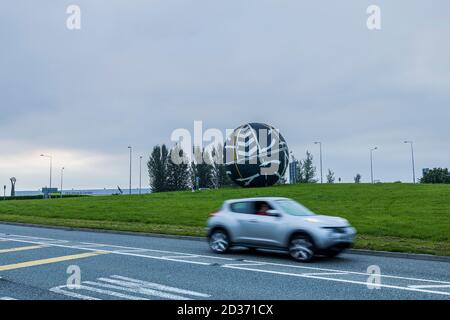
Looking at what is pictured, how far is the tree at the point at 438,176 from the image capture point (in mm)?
76812

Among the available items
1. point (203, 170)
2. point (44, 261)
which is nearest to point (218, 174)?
point (203, 170)

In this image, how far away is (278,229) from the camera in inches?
466

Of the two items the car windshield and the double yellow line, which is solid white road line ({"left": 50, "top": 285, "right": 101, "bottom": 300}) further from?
the car windshield

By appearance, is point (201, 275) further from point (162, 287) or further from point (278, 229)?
point (278, 229)

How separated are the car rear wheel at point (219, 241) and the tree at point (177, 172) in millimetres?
78674

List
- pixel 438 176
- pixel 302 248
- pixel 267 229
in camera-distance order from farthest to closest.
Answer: pixel 438 176 < pixel 267 229 < pixel 302 248

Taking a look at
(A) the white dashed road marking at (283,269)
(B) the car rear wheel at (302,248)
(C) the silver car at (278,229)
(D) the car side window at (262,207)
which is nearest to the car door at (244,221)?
(C) the silver car at (278,229)

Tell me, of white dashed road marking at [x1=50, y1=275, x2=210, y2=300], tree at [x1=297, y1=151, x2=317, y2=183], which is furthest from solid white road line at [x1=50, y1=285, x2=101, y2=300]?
tree at [x1=297, y1=151, x2=317, y2=183]

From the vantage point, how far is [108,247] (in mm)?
14305

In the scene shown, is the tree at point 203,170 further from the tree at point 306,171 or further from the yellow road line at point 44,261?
the yellow road line at point 44,261

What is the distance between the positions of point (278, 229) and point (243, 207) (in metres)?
1.51
